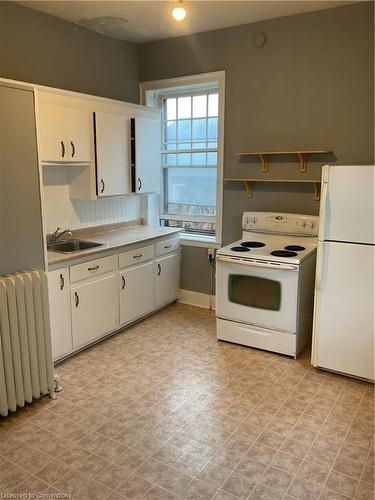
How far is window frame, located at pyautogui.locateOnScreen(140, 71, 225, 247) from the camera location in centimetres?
403

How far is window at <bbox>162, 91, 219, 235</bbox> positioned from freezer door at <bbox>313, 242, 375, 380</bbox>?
67.3 inches

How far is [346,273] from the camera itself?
9.43 ft

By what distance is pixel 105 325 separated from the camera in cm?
355

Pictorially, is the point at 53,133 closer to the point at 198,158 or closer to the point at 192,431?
the point at 198,158

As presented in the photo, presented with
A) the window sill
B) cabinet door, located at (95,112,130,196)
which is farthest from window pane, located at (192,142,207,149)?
the window sill

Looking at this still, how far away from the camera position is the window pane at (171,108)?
4.53m

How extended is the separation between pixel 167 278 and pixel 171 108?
6.16 ft

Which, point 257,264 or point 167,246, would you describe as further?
point 167,246

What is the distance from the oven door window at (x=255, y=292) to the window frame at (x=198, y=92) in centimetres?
86

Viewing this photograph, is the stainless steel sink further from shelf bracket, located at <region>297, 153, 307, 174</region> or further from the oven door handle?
shelf bracket, located at <region>297, 153, 307, 174</region>

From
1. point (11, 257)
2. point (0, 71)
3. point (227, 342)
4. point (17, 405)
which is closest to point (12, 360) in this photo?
point (17, 405)

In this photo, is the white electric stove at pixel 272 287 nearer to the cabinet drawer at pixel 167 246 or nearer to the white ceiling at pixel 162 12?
the cabinet drawer at pixel 167 246

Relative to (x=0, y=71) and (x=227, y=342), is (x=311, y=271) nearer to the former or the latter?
Answer: (x=227, y=342)

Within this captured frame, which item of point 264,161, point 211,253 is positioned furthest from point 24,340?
point 264,161
